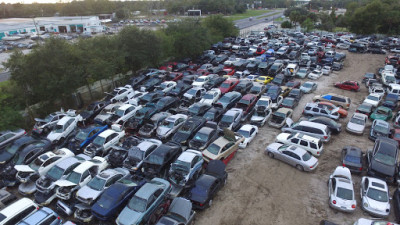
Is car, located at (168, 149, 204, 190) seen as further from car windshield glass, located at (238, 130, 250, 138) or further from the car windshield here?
car windshield glass, located at (238, 130, 250, 138)

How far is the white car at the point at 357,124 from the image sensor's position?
16950 mm

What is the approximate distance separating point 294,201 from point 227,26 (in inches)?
1692

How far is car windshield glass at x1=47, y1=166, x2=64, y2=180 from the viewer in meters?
12.4

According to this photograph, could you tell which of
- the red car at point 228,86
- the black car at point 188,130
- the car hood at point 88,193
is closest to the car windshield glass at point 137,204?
the car hood at point 88,193

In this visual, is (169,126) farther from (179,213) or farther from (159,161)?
(179,213)

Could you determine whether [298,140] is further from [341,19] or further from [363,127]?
[341,19]

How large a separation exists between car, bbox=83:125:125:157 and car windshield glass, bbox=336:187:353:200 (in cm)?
1269

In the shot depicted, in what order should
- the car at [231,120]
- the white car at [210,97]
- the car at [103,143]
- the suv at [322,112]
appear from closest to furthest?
the car at [103,143], the car at [231,120], the suv at [322,112], the white car at [210,97]

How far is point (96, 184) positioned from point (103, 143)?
4.18 metres

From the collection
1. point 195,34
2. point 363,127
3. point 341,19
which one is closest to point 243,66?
point 195,34

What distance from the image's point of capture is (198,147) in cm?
1471

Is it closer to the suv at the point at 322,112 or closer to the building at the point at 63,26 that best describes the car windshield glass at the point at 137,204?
the suv at the point at 322,112

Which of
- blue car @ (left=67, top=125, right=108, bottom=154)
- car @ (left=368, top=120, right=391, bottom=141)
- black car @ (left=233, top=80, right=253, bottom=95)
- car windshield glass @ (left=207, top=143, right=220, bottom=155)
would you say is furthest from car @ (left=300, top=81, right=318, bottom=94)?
blue car @ (left=67, top=125, right=108, bottom=154)

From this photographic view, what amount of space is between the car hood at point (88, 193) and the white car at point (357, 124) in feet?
53.5
